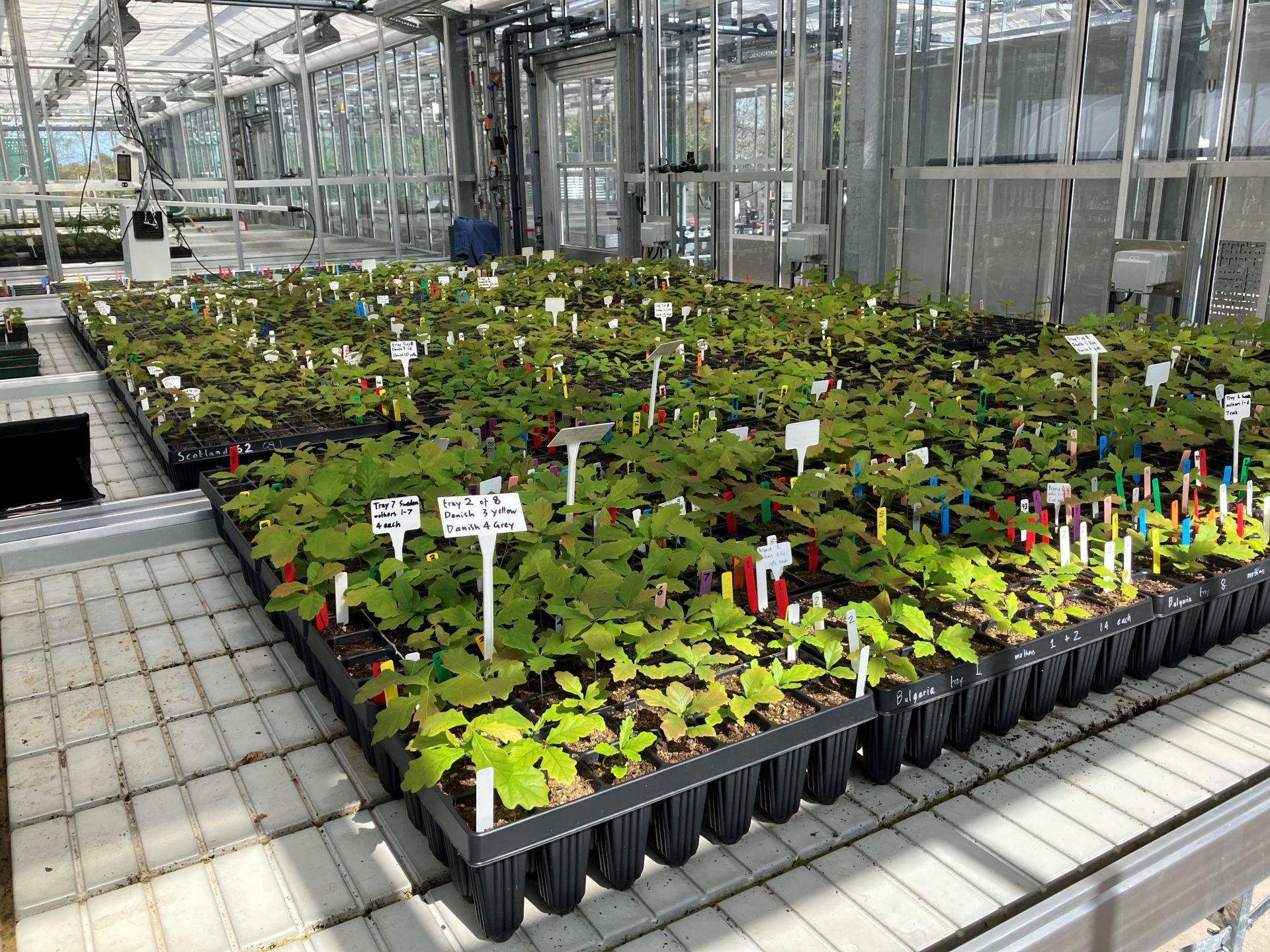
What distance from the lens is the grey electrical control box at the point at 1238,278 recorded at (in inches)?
220

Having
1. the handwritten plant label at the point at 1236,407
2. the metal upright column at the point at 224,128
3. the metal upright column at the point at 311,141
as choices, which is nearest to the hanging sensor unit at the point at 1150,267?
the handwritten plant label at the point at 1236,407

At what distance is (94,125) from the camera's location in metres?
10.4

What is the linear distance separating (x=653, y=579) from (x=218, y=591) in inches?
57.0

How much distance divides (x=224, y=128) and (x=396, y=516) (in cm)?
1032

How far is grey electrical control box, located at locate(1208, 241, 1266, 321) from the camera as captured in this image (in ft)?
18.3

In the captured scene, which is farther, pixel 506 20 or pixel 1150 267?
pixel 506 20

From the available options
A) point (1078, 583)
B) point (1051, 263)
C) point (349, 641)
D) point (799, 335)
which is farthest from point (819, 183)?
point (349, 641)

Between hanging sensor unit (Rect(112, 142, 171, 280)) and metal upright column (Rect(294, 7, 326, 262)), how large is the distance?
492 centimetres

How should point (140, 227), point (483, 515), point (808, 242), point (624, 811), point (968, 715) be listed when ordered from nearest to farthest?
point (624, 811) → point (483, 515) → point (968, 715) → point (140, 227) → point (808, 242)

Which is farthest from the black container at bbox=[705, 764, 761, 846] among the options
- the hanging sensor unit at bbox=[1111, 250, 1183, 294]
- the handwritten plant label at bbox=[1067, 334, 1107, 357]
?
the hanging sensor unit at bbox=[1111, 250, 1183, 294]

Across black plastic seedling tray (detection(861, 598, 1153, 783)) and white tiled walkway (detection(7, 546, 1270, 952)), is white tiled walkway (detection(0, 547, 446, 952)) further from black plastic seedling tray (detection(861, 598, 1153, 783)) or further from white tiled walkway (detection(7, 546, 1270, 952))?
black plastic seedling tray (detection(861, 598, 1153, 783))

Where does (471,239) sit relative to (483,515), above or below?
above

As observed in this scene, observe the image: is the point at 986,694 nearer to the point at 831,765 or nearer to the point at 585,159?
the point at 831,765

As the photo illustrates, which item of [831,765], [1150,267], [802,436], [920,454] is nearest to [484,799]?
[831,765]
